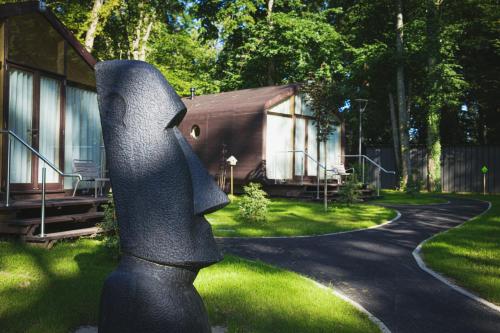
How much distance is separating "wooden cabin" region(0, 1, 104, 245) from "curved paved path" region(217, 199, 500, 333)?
333cm

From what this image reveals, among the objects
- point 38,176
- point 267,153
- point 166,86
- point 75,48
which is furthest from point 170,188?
point 267,153

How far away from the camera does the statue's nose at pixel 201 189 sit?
8.22 feet

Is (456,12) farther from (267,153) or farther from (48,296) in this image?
(48,296)

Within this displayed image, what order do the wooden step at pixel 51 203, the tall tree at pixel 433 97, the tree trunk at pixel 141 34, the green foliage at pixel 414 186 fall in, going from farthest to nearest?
1. the tall tree at pixel 433 97
2. the tree trunk at pixel 141 34
3. the green foliage at pixel 414 186
4. the wooden step at pixel 51 203

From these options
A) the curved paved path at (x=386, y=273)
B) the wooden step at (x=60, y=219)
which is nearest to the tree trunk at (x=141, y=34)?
the wooden step at (x=60, y=219)

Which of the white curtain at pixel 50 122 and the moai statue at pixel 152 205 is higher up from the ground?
the white curtain at pixel 50 122

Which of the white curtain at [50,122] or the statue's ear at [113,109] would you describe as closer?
the statue's ear at [113,109]

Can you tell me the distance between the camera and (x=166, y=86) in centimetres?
260

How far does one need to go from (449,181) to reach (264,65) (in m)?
12.0

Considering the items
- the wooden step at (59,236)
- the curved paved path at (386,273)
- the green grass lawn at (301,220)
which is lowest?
the curved paved path at (386,273)

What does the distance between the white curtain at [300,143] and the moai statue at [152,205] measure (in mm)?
15650

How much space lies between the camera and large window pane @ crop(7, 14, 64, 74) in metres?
8.63

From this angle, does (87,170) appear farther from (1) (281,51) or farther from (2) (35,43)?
(1) (281,51)

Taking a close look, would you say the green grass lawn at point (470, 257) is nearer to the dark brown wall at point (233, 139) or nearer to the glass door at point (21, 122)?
the glass door at point (21, 122)
